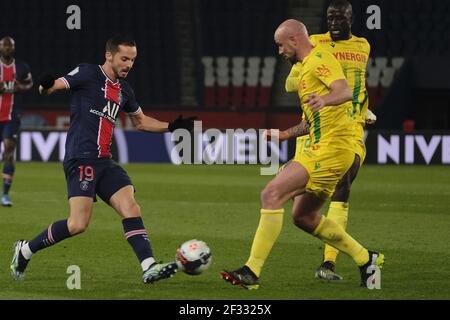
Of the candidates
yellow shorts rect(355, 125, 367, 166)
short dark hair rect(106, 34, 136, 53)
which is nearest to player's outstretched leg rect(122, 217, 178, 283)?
short dark hair rect(106, 34, 136, 53)

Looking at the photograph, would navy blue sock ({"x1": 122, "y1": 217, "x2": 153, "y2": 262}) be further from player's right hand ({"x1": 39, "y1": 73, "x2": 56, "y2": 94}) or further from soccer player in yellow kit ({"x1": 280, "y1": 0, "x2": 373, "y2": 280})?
soccer player in yellow kit ({"x1": 280, "y1": 0, "x2": 373, "y2": 280})

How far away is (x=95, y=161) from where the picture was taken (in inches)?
345

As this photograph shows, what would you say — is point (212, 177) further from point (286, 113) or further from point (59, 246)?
point (59, 246)

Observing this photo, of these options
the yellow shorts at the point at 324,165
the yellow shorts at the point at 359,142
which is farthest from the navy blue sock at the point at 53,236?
the yellow shorts at the point at 359,142

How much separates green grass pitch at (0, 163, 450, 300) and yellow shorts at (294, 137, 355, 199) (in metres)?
0.76

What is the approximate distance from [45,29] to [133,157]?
680 centimetres

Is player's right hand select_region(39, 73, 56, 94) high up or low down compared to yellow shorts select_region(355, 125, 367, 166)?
up

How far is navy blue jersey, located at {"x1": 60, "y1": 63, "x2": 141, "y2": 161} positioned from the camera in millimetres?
8766

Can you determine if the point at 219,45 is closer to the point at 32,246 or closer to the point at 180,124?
the point at 180,124

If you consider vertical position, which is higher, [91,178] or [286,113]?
[91,178]

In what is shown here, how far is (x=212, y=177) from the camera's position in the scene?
21.0 metres

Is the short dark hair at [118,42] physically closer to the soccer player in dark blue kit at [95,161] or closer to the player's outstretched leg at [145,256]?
the soccer player in dark blue kit at [95,161]

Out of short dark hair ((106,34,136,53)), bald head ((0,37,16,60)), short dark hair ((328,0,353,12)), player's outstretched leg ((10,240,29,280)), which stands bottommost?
player's outstretched leg ((10,240,29,280))
